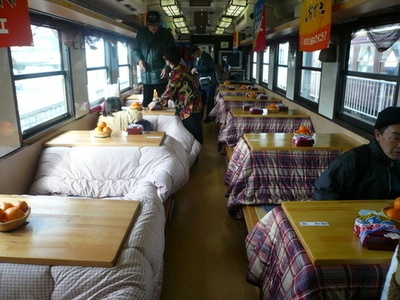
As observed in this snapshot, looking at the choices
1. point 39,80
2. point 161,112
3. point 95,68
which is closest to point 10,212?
point 39,80

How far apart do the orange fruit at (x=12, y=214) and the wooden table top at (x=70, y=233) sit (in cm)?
6

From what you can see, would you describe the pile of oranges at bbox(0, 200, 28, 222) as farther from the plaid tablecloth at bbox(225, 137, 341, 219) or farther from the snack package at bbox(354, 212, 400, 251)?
the plaid tablecloth at bbox(225, 137, 341, 219)

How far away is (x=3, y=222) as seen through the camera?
1.58 meters

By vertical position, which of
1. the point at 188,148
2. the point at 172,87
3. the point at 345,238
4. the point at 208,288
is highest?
the point at 172,87

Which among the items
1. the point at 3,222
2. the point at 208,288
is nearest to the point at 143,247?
the point at 3,222

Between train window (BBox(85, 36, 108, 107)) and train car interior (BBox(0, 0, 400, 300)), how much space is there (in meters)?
0.04

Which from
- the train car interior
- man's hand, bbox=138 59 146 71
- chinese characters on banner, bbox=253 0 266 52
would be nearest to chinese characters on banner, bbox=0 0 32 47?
the train car interior

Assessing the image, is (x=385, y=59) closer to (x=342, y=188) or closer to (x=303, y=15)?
(x=303, y=15)

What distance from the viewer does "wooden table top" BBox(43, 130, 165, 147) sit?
3107 mm

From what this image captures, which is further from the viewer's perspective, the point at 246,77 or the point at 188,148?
the point at 246,77

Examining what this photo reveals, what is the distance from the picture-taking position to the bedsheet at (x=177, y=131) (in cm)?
429

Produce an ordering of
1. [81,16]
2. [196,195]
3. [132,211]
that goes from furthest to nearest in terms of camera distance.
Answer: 1. [196,195]
2. [81,16]
3. [132,211]

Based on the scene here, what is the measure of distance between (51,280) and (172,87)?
11.4ft

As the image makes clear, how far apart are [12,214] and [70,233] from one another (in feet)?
0.95
